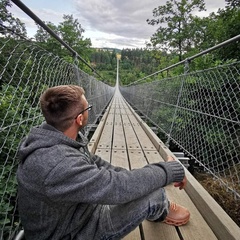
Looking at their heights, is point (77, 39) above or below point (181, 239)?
above

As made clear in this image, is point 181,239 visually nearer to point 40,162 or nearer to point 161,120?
point 40,162

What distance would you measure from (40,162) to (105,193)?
0.27 metres

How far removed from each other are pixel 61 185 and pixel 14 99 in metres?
0.82

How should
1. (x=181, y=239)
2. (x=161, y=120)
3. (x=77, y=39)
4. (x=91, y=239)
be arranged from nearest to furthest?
(x=91, y=239) < (x=181, y=239) < (x=161, y=120) < (x=77, y=39)

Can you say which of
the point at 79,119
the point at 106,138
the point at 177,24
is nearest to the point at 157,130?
the point at 106,138

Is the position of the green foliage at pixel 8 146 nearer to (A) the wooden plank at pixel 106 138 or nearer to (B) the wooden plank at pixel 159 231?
(B) the wooden plank at pixel 159 231

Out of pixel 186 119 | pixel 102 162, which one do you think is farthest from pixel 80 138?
pixel 186 119

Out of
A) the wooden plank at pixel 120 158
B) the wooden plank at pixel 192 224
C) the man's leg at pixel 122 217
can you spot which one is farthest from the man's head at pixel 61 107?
the wooden plank at pixel 120 158

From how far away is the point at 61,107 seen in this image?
37.5 inches

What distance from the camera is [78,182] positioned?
0.85 m

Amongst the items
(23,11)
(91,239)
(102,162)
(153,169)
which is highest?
(23,11)

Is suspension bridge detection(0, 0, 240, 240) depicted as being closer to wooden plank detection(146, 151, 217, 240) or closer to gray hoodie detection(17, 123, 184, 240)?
wooden plank detection(146, 151, 217, 240)

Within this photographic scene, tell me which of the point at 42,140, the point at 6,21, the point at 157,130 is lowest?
the point at 157,130

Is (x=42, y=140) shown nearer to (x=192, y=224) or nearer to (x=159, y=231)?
(x=159, y=231)
